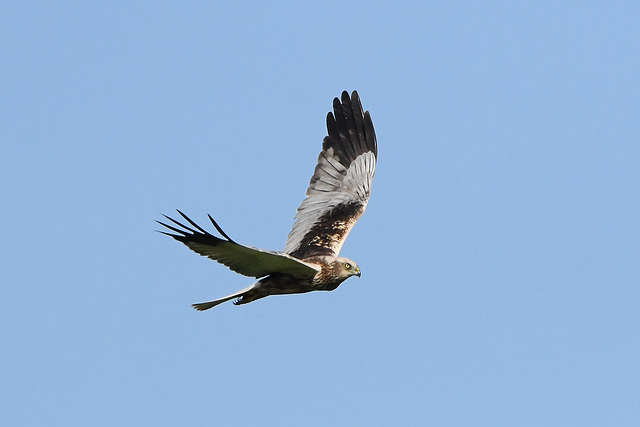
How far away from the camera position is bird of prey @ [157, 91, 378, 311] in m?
10.5

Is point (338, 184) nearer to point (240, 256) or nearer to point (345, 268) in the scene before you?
point (345, 268)

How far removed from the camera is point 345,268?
39.0ft

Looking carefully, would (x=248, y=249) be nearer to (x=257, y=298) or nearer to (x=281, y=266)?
(x=281, y=266)

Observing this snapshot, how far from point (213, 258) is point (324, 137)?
15.9 feet

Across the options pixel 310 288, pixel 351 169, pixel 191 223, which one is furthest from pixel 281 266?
pixel 351 169

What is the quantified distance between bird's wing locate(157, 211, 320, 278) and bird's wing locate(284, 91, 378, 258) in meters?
1.35

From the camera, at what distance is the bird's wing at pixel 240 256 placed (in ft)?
32.9

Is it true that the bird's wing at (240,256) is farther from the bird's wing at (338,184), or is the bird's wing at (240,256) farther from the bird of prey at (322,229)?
the bird's wing at (338,184)

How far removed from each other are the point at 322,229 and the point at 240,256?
2.98m

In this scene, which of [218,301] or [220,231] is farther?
[218,301]

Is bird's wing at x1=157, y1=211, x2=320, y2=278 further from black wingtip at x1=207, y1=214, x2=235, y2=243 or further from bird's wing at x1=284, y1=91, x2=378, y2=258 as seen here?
bird's wing at x1=284, y1=91, x2=378, y2=258

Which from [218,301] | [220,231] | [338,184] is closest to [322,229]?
[338,184]

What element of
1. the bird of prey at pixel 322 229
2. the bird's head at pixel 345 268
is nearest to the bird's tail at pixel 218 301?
the bird of prey at pixel 322 229

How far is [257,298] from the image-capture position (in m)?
12.0
